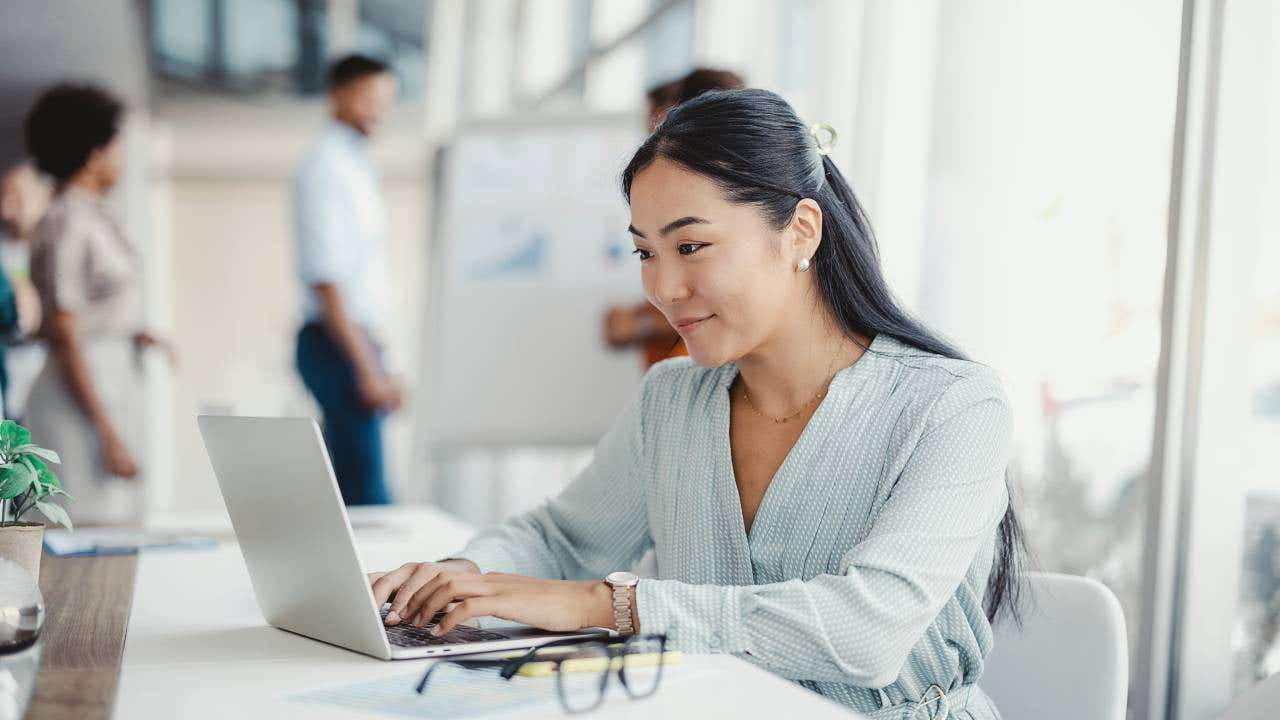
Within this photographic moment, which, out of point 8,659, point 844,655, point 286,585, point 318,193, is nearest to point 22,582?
point 8,659

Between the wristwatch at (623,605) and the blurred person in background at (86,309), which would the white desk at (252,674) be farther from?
the blurred person in background at (86,309)

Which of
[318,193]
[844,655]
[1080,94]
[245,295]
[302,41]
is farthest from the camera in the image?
[245,295]

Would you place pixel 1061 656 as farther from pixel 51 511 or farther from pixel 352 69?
pixel 352 69

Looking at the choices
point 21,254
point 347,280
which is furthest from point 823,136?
point 21,254

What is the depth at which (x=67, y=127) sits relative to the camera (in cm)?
421

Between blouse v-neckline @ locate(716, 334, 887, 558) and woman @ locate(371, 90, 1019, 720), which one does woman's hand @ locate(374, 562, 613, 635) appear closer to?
woman @ locate(371, 90, 1019, 720)

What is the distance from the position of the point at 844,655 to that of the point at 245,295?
7.18m

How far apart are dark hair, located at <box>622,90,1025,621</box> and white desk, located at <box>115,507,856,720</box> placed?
0.51 meters

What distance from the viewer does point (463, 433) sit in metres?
Result: 3.40

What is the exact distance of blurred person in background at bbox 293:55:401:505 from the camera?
367 centimetres

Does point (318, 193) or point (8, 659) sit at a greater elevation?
point (318, 193)

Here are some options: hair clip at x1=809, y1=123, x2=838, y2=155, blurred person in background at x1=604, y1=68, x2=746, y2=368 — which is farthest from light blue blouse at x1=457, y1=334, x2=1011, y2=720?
blurred person in background at x1=604, y1=68, x2=746, y2=368

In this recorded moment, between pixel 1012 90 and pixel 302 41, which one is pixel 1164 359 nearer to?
pixel 1012 90

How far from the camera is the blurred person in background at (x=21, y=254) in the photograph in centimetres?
390
